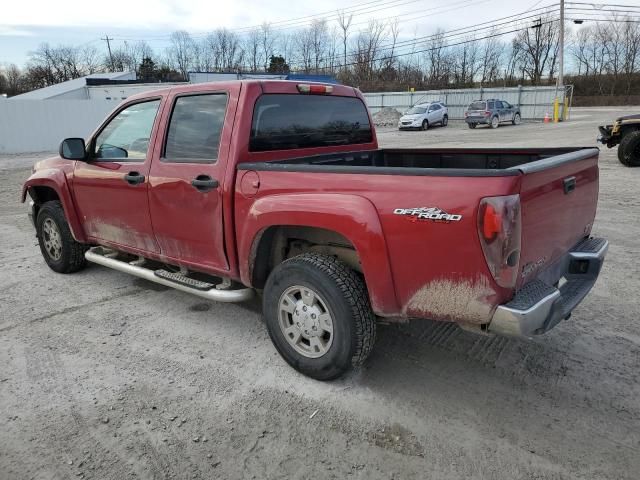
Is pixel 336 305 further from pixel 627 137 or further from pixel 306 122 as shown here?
pixel 627 137

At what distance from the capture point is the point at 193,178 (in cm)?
358

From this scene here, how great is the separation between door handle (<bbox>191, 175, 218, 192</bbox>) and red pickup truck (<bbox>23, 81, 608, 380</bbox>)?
11 millimetres

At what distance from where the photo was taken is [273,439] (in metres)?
2.71

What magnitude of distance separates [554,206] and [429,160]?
1762 millimetres

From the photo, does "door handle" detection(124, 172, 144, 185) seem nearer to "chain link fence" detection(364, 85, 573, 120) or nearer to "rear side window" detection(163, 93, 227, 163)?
"rear side window" detection(163, 93, 227, 163)

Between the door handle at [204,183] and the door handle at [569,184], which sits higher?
the door handle at [204,183]

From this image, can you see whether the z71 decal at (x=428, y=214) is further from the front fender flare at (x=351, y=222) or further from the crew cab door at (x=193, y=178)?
the crew cab door at (x=193, y=178)

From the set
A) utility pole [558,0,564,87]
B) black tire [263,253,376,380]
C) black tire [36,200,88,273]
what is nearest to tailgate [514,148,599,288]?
black tire [263,253,376,380]

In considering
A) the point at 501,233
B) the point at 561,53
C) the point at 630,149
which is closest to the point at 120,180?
the point at 501,233

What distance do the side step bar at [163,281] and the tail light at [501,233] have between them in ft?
6.13

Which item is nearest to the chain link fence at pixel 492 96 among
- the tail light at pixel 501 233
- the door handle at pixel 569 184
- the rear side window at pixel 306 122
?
the rear side window at pixel 306 122

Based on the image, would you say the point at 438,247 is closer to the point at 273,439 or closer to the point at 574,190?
the point at 574,190

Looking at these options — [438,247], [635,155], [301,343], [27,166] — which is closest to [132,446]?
[301,343]

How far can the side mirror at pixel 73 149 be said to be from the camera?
445 cm
